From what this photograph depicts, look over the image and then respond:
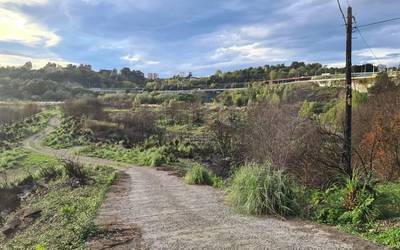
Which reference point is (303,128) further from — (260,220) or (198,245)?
(198,245)

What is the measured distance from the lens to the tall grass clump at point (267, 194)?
1069cm

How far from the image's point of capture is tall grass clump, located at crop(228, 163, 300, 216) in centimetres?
1069

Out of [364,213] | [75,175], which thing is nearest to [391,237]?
[364,213]

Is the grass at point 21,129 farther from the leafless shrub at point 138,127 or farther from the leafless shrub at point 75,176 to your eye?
the leafless shrub at point 75,176

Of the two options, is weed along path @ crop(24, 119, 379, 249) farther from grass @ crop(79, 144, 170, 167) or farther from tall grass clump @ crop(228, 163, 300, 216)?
grass @ crop(79, 144, 170, 167)

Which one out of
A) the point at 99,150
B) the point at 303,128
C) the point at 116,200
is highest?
the point at 303,128

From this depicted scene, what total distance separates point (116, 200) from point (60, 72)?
170440mm

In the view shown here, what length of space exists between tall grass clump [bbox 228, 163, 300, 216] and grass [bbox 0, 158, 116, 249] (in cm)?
355

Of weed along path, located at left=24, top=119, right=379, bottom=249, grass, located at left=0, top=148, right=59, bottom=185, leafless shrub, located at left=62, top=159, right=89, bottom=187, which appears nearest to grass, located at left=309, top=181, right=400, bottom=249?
weed along path, located at left=24, top=119, right=379, bottom=249

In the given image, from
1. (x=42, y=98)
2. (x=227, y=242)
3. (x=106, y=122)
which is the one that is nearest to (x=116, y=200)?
(x=227, y=242)

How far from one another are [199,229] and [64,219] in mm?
3917

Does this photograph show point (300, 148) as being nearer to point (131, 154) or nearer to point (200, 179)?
point (200, 179)

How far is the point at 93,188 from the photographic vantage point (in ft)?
58.1

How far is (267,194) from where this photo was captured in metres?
10.8
